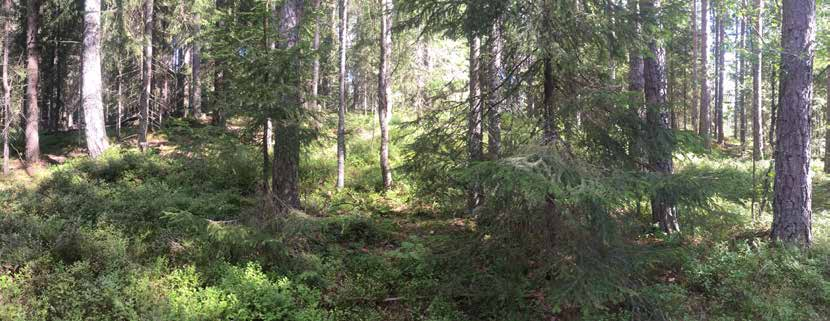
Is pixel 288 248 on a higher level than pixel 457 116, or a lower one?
lower

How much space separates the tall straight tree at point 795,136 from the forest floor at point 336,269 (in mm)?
465

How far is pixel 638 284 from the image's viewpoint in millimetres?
5934

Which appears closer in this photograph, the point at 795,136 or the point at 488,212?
the point at 488,212

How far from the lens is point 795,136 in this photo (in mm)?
7453

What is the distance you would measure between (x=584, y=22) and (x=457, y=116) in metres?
1.98

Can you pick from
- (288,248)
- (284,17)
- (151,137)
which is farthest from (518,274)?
(151,137)

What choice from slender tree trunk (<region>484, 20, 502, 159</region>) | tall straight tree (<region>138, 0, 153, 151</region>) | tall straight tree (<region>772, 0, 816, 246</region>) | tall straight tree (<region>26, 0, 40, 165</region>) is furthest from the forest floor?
tall straight tree (<region>26, 0, 40, 165</region>)

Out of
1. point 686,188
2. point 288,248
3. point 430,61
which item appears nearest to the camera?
point 686,188

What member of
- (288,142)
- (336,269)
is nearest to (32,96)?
(288,142)

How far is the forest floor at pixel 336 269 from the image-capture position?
5.65 m

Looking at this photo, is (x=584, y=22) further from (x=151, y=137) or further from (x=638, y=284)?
(x=151, y=137)

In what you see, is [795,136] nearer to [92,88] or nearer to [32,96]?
[92,88]

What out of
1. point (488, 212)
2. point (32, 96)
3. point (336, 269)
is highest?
point (32, 96)

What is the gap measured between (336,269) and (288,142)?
2289 mm
